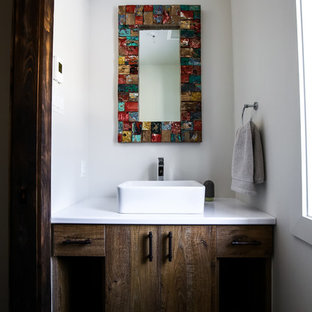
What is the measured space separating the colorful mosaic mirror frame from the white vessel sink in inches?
24.3

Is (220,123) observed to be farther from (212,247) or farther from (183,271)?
(183,271)

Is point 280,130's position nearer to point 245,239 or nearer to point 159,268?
point 245,239

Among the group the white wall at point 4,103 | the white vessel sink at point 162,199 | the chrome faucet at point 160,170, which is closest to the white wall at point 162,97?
the chrome faucet at point 160,170

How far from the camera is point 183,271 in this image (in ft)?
3.80

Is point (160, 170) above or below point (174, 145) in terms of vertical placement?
below

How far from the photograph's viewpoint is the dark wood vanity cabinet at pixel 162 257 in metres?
1.16

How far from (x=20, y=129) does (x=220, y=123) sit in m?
1.33

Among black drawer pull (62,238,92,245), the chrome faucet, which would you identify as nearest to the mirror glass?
the chrome faucet

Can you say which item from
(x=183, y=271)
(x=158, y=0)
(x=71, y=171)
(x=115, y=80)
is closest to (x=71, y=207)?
(x=71, y=171)

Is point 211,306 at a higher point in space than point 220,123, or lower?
lower

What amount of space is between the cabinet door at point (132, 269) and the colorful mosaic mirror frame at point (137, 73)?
0.77 metres

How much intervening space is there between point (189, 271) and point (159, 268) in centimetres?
15

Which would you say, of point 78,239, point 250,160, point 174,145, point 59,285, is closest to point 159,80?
point 174,145

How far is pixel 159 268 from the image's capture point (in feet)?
3.82
